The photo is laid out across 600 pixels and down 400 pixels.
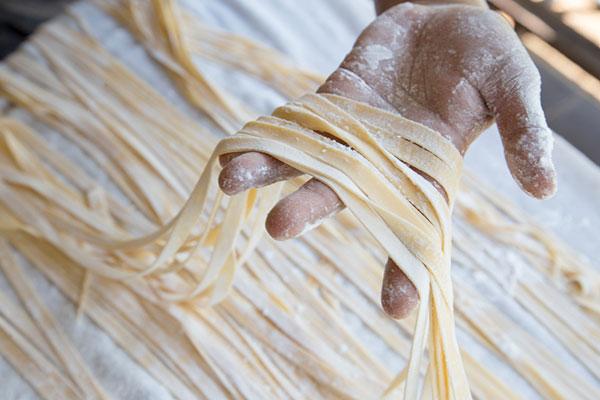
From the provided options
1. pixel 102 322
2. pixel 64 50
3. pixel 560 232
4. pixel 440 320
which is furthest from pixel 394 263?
pixel 64 50

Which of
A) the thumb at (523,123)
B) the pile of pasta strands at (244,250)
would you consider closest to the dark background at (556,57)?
the pile of pasta strands at (244,250)

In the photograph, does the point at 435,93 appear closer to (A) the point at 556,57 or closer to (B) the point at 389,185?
(B) the point at 389,185

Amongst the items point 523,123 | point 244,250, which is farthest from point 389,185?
point 244,250

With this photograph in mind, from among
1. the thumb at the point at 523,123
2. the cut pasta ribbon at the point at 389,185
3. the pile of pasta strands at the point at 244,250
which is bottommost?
the pile of pasta strands at the point at 244,250

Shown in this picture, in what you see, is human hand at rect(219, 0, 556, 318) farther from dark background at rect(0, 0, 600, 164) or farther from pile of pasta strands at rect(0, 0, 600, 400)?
dark background at rect(0, 0, 600, 164)

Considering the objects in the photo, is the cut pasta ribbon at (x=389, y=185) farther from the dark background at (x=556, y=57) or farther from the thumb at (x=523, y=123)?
the dark background at (x=556, y=57)

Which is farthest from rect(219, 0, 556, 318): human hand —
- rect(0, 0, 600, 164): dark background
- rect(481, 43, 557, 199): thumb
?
rect(0, 0, 600, 164): dark background
